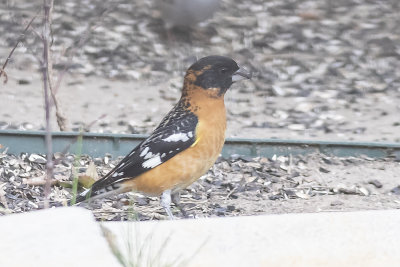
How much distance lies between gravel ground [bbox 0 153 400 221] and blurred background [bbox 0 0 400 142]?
49.7 inches

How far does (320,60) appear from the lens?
9.30 metres

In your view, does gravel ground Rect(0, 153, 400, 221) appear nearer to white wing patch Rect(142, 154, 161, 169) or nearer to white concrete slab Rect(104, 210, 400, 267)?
white wing patch Rect(142, 154, 161, 169)

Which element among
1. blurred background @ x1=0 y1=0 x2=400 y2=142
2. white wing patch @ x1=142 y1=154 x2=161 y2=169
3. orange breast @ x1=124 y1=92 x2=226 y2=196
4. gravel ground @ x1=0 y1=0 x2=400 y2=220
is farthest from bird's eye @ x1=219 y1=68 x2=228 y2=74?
blurred background @ x1=0 y1=0 x2=400 y2=142

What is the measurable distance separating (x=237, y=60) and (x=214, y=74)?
16.4ft

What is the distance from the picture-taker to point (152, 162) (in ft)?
13.9

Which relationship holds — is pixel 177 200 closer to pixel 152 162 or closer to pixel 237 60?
pixel 152 162

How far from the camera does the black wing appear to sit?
417cm

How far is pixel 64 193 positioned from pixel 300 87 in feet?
13.1

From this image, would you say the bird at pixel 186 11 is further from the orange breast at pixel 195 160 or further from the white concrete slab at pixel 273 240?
the white concrete slab at pixel 273 240

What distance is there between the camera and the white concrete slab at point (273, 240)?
108 inches

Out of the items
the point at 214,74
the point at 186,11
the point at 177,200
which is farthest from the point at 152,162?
the point at 186,11

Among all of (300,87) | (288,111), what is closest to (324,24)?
(300,87)

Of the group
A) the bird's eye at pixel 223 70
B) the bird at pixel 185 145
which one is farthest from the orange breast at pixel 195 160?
the bird's eye at pixel 223 70

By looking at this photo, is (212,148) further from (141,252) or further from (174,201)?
(141,252)
